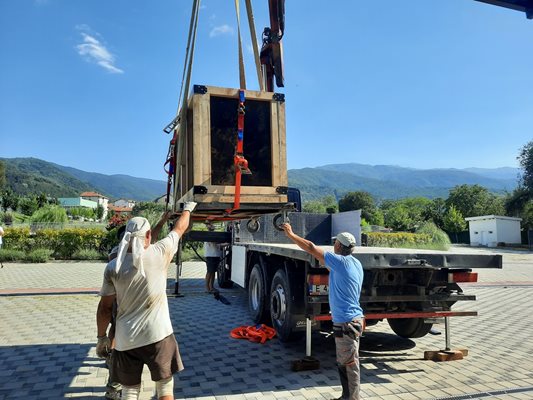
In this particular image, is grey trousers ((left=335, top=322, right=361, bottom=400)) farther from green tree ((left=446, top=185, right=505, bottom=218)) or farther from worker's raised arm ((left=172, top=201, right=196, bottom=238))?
green tree ((left=446, top=185, right=505, bottom=218))

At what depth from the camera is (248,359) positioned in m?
5.58

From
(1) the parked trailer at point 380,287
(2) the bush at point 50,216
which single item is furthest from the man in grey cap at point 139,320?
(2) the bush at point 50,216

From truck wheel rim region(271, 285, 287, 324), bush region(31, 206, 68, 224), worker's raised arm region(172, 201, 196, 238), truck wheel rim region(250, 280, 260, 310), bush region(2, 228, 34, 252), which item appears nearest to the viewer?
worker's raised arm region(172, 201, 196, 238)

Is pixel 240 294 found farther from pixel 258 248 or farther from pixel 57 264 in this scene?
pixel 57 264

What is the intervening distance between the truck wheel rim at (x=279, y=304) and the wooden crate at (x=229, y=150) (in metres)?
1.95

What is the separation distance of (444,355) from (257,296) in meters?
3.20

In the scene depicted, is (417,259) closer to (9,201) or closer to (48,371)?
(48,371)

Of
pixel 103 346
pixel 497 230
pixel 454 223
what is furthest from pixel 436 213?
pixel 103 346

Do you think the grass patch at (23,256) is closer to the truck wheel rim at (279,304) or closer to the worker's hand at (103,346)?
the truck wheel rim at (279,304)

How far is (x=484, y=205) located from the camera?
68250 mm

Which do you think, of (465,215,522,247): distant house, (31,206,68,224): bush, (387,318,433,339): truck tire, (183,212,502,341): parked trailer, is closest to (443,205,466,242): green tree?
(465,215,522,247): distant house

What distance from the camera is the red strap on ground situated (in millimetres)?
6391

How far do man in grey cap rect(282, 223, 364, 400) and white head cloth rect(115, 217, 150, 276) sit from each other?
1.92 meters

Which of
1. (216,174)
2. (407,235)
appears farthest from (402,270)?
(407,235)
